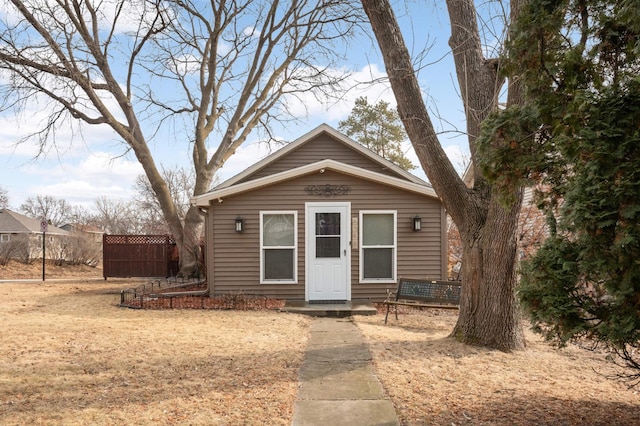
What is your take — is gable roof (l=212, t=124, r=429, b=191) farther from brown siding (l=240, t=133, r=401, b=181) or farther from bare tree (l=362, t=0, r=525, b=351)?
bare tree (l=362, t=0, r=525, b=351)

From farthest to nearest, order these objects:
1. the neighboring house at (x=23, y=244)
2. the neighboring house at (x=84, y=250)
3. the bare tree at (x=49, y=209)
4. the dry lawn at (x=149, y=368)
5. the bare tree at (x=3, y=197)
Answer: the bare tree at (x=49, y=209), the bare tree at (x=3, y=197), the neighboring house at (x=84, y=250), the neighboring house at (x=23, y=244), the dry lawn at (x=149, y=368)

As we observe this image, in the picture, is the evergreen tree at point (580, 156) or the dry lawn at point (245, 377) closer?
the evergreen tree at point (580, 156)

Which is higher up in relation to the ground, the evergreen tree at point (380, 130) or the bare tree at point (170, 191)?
the evergreen tree at point (380, 130)

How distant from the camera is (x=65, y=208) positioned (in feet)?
160

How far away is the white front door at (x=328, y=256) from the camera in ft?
34.1

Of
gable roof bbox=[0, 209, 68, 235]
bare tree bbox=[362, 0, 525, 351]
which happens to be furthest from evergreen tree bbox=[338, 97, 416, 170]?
bare tree bbox=[362, 0, 525, 351]

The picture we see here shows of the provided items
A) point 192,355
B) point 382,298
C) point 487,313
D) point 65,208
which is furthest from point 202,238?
point 65,208

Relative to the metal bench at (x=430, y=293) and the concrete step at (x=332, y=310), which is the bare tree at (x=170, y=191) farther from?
the metal bench at (x=430, y=293)

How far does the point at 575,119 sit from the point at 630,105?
33cm

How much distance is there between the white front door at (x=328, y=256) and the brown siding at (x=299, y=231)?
20cm

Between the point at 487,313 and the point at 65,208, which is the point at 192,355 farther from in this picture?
the point at 65,208

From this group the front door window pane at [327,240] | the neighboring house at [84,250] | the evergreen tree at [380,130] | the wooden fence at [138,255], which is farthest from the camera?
the evergreen tree at [380,130]

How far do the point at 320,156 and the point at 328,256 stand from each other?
9.64 ft

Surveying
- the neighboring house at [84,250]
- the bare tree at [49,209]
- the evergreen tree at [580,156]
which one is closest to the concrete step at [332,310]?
the evergreen tree at [580,156]
